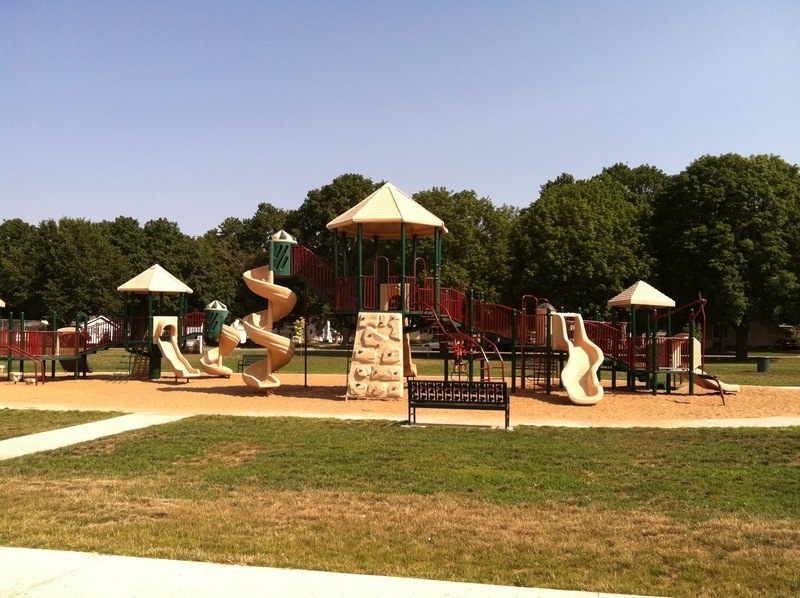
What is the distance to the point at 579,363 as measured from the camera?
893 inches

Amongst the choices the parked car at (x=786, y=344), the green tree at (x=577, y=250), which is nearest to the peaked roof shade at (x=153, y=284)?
the green tree at (x=577, y=250)

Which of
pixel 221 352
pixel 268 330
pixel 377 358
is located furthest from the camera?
pixel 221 352

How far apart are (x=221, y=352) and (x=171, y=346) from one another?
214 centimetres

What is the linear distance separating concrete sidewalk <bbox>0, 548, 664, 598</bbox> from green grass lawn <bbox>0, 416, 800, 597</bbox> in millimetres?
284

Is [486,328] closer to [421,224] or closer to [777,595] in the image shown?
[421,224]

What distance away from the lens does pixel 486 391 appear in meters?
16.2

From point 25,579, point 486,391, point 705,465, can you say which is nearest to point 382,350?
point 486,391

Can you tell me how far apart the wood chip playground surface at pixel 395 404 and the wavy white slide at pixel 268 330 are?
2.11ft

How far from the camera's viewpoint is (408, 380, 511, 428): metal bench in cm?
1614

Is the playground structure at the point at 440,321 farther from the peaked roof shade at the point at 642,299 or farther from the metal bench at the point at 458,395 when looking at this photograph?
the metal bench at the point at 458,395

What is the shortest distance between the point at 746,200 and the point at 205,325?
3668cm

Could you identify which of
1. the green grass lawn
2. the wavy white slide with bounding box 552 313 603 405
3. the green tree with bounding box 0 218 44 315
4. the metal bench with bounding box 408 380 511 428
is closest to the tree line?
the green tree with bounding box 0 218 44 315

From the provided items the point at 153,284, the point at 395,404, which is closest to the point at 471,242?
the point at 153,284

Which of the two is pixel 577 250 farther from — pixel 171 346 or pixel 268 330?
pixel 268 330
